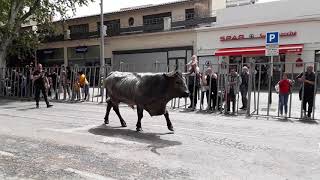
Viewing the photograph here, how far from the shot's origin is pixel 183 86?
977 centimetres

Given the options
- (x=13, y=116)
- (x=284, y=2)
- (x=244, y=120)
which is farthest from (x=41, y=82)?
(x=284, y=2)

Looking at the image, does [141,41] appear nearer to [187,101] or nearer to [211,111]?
[187,101]

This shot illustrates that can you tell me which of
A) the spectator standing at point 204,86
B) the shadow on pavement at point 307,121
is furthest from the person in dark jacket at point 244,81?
the shadow on pavement at point 307,121

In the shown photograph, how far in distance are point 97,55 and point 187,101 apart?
76.9 feet

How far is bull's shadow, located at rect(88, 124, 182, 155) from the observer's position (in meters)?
8.63

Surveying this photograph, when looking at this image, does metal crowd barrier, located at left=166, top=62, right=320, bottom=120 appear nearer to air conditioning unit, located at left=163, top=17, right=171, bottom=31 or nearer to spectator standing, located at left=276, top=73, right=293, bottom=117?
spectator standing, located at left=276, top=73, right=293, bottom=117

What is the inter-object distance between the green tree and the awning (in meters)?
10.1

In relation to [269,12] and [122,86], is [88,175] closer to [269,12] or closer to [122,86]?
[122,86]

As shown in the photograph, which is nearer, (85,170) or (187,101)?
(85,170)

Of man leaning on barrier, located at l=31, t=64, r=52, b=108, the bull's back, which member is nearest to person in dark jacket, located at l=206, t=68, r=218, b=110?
the bull's back

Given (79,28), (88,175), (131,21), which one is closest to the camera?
(88,175)

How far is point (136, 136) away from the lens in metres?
9.62

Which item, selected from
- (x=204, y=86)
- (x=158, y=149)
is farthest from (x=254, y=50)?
(x=158, y=149)

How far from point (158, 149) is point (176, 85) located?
6.90ft
